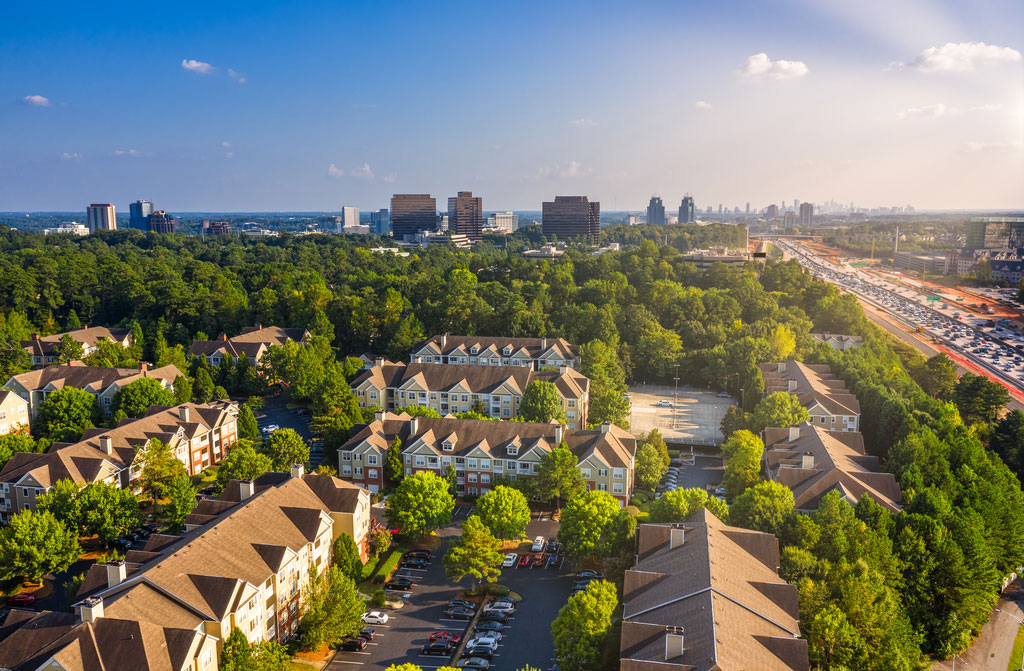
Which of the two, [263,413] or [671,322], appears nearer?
[263,413]

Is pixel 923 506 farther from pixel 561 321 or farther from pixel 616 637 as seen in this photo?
pixel 561 321

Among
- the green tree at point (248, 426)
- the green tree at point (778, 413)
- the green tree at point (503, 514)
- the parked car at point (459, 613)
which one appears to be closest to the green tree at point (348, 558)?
the parked car at point (459, 613)

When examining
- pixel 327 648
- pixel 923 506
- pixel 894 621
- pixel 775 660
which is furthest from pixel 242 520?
pixel 923 506

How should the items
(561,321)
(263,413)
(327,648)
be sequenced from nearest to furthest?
(327,648) < (263,413) < (561,321)

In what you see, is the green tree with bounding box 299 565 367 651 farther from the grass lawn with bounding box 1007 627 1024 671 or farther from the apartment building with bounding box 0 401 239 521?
the grass lawn with bounding box 1007 627 1024 671

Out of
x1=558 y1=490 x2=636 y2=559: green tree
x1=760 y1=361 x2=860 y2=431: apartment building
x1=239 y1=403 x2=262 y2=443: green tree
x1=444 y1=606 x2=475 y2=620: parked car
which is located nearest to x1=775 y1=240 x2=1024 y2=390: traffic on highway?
x1=760 y1=361 x2=860 y2=431: apartment building

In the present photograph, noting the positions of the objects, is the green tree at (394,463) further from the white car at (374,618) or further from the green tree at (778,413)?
the green tree at (778,413)
